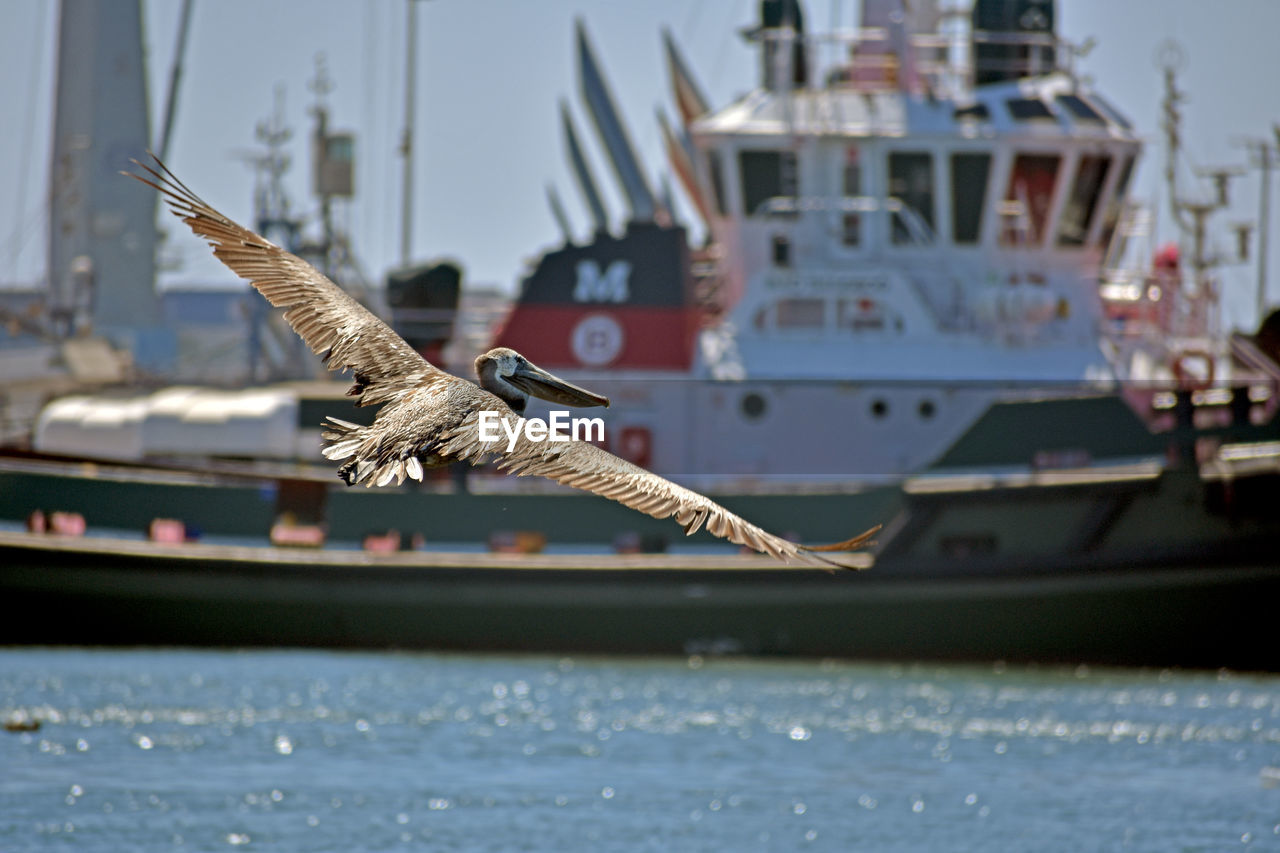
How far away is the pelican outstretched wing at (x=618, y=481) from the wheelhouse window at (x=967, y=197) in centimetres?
1504

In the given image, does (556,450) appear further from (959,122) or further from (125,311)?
(125,311)

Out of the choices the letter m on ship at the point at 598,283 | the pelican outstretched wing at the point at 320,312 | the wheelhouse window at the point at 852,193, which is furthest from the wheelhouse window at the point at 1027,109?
the pelican outstretched wing at the point at 320,312

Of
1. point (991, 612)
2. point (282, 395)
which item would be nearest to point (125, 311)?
point (282, 395)

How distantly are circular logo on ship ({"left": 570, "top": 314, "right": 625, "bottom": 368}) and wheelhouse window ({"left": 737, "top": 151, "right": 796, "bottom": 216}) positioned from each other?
7.55 feet

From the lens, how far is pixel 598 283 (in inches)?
930

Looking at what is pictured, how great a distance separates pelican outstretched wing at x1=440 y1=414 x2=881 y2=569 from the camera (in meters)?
8.84

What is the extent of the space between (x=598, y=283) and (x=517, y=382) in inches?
525

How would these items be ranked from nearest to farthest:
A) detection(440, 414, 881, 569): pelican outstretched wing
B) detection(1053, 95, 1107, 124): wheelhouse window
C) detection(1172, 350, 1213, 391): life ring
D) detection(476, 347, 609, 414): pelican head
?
detection(440, 414, 881, 569): pelican outstretched wing, detection(476, 347, 609, 414): pelican head, detection(1172, 350, 1213, 391): life ring, detection(1053, 95, 1107, 124): wheelhouse window

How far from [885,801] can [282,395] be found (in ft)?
34.4

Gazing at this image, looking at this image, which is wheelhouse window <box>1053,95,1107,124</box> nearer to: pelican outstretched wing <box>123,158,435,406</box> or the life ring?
the life ring

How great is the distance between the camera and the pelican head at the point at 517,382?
10.3m

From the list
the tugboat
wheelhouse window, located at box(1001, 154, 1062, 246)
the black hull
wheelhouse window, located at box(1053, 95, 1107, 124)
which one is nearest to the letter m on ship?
the tugboat

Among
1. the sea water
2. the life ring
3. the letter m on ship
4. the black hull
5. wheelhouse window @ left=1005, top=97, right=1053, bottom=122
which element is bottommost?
the sea water

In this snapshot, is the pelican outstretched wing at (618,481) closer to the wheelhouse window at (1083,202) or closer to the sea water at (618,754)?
the sea water at (618,754)
